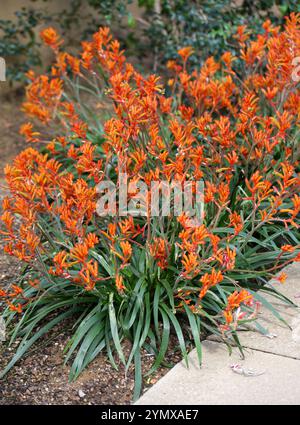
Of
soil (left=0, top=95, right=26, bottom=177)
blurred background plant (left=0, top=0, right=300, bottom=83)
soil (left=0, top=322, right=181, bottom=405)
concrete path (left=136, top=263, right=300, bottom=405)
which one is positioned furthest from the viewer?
blurred background plant (left=0, top=0, right=300, bottom=83)

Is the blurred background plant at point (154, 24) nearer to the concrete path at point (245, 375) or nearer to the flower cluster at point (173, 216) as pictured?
the flower cluster at point (173, 216)

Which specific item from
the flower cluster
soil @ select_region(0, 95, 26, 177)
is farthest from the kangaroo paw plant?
soil @ select_region(0, 95, 26, 177)

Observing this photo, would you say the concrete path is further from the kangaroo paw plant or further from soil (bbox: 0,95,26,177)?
soil (bbox: 0,95,26,177)

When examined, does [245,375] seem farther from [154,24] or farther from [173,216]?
[154,24]

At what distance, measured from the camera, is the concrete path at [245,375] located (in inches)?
118

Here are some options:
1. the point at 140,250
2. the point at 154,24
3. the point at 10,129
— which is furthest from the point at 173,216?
the point at 154,24

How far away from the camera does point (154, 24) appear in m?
7.32

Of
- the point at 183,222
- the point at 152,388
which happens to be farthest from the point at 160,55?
the point at 152,388

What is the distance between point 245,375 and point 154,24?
5001 millimetres

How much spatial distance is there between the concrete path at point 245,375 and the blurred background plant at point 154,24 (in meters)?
3.72

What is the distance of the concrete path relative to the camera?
3.00 metres

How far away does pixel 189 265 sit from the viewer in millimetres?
3248

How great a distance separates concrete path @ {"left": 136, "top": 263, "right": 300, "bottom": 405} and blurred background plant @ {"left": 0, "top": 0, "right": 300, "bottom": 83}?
12.2 ft

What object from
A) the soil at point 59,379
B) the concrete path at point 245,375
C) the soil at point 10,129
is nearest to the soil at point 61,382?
the soil at point 59,379
